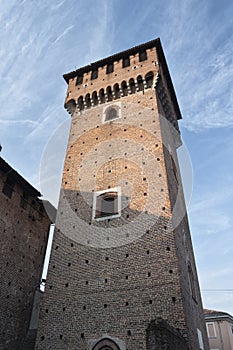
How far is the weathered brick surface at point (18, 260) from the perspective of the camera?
12.1 meters

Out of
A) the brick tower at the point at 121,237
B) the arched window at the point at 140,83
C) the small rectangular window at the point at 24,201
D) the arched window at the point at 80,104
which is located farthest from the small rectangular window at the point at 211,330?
the arched window at the point at 80,104

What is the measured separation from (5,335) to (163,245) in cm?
730

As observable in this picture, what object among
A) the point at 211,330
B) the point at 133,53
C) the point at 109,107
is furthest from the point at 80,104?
the point at 211,330

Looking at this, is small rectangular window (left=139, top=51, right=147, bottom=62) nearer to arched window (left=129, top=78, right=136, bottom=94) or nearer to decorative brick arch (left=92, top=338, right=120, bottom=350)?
arched window (left=129, top=78, right=136, bottom=94)

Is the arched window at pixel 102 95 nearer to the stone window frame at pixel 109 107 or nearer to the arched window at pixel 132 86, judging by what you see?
the stone window frame at pixel 109 107

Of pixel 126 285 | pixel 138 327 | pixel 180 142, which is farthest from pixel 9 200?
pixel 180 142

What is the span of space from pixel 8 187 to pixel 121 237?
260 inches

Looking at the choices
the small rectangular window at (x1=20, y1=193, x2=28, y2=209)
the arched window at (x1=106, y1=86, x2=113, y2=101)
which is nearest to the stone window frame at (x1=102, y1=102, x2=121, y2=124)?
the arched window at (x1=106, y1=86, x2=113, y2=101)

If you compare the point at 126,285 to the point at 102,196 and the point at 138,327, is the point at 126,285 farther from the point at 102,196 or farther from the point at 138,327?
the point at 102,196

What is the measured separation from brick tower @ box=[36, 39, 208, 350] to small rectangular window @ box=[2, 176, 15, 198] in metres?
2.96

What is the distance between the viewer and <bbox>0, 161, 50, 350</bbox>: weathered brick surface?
12.1 meters

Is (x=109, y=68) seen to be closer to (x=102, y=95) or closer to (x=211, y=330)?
(x=102, y=95)

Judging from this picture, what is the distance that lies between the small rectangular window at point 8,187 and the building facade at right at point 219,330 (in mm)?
18404

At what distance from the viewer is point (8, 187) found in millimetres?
14008
